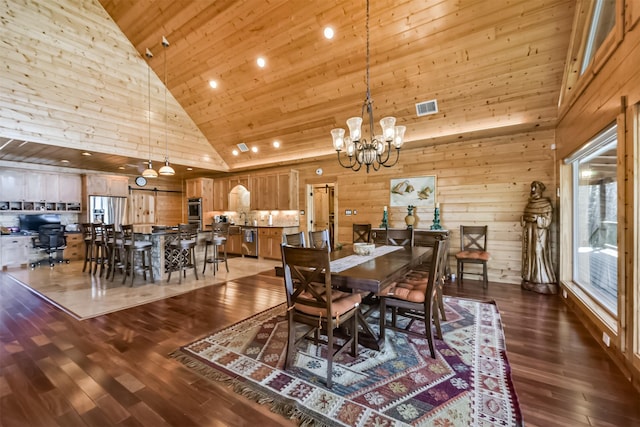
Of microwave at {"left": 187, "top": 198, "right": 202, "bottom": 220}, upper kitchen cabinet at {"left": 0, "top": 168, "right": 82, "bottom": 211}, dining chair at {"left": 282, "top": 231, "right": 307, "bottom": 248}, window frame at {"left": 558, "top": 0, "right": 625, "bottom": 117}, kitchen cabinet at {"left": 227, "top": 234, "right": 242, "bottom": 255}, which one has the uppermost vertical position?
window frame at {"left": 558, "top": 0, "right": 625, "bottom": 117}

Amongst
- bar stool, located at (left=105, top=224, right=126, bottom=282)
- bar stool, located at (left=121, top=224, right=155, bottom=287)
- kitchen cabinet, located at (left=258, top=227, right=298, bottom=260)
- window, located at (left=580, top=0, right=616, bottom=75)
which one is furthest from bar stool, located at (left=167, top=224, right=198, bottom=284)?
window, located at (left=580, top=0, right=616, bottom=75)

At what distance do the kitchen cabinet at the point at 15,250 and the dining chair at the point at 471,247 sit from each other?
384 inches

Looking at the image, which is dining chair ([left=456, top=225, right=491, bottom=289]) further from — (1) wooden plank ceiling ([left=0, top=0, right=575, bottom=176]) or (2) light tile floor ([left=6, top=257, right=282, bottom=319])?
(2) light tile floor ([left=6, top=257, right=282, bottom=319])

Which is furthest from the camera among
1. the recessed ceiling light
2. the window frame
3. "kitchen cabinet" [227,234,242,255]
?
"kitchen cabinet" [227,234,242,255]

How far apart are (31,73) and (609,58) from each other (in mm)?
8112

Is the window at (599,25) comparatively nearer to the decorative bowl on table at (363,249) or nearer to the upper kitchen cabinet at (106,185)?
the decorative bowl on table at (363,249)

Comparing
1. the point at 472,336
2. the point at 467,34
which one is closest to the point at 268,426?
the point at 472,336

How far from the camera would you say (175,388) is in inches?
80.7

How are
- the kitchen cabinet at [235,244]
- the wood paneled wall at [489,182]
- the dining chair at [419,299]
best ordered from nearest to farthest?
the dining chair at [419,299]
the wood paneled wall at [489,182]
the kitchen cabinet at [235,244]

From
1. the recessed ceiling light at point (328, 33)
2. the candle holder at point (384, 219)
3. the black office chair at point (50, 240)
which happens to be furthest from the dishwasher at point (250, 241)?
the recessed ceiling light at point (328, 33)

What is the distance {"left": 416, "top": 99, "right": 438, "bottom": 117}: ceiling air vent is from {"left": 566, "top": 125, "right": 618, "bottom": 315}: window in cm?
210

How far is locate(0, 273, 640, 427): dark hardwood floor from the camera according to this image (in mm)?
1762

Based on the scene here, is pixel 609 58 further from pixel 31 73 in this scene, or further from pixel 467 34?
pixel 31 73

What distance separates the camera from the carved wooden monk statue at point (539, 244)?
4301 millimetres
